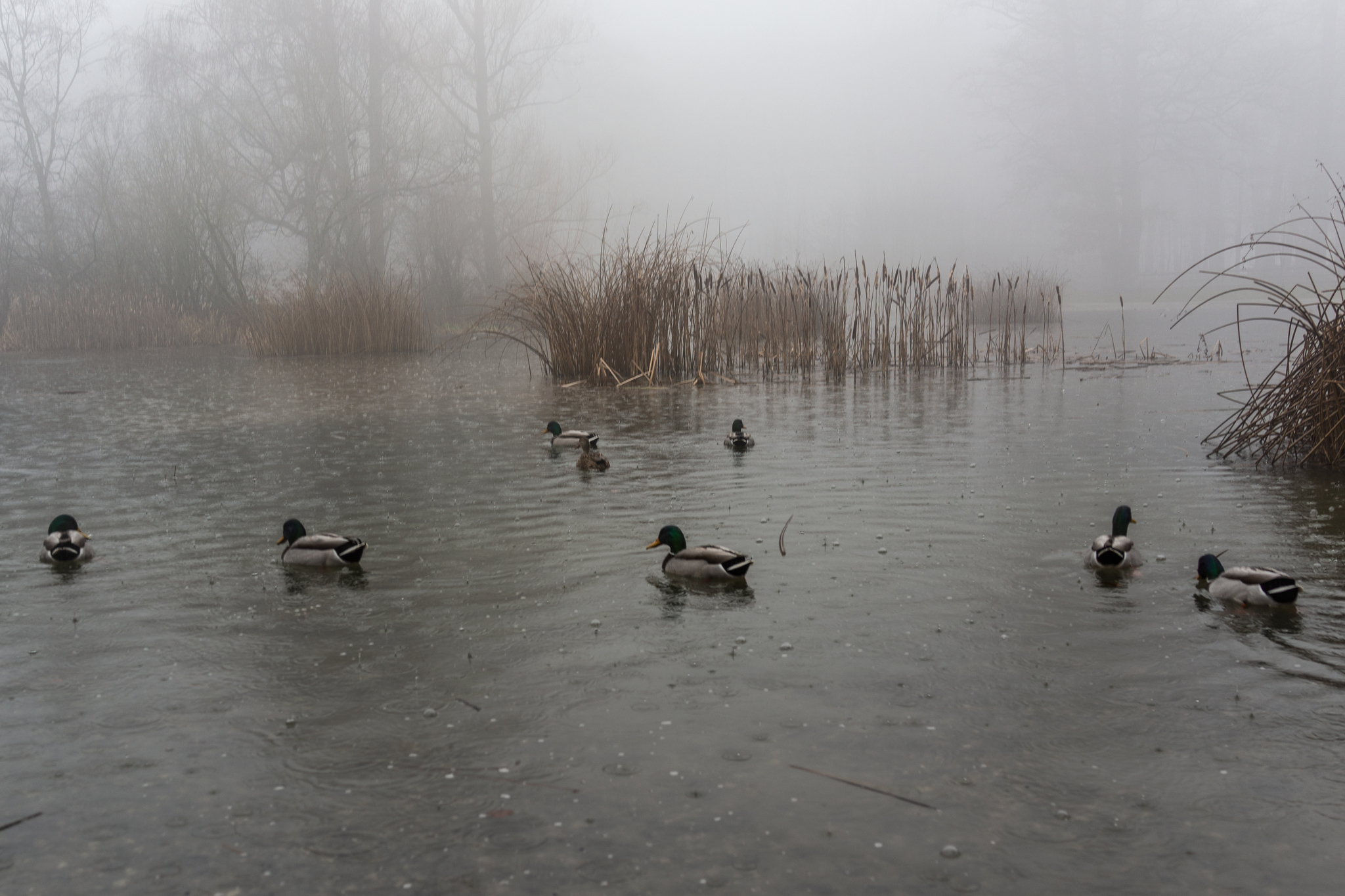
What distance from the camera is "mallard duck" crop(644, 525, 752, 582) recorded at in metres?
5.30

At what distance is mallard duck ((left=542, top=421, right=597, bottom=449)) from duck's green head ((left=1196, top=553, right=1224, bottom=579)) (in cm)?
524

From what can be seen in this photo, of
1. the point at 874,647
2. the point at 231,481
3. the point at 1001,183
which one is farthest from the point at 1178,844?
the point at 1001,183

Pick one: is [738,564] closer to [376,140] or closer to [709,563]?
[709,563]

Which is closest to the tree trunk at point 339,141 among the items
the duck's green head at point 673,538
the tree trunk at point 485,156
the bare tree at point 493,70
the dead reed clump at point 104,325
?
the bare tree at point 493,70

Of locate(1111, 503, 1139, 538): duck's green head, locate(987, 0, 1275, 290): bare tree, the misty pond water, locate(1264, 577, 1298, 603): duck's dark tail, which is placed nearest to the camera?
the misty pond water

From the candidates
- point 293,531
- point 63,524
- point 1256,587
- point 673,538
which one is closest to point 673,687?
point 673,538

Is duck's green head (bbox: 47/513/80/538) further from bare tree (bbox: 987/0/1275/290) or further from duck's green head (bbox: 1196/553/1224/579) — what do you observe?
bare tree (bbox: 987/0/1275/290)

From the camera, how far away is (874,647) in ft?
14.5

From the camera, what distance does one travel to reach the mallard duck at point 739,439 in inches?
367

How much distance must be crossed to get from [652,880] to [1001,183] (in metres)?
100

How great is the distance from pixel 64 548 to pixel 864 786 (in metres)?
4.81

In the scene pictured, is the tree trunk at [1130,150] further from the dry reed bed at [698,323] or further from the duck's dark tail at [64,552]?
the duck's dark tail at [64,552]

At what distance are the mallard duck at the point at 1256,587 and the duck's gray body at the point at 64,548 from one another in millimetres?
6045

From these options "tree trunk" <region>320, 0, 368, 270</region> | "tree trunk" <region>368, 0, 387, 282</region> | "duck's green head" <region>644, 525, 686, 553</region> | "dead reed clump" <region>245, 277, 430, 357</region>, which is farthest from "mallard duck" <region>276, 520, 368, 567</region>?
"tree trunk" <region>368, 0, 387, 282</region>
